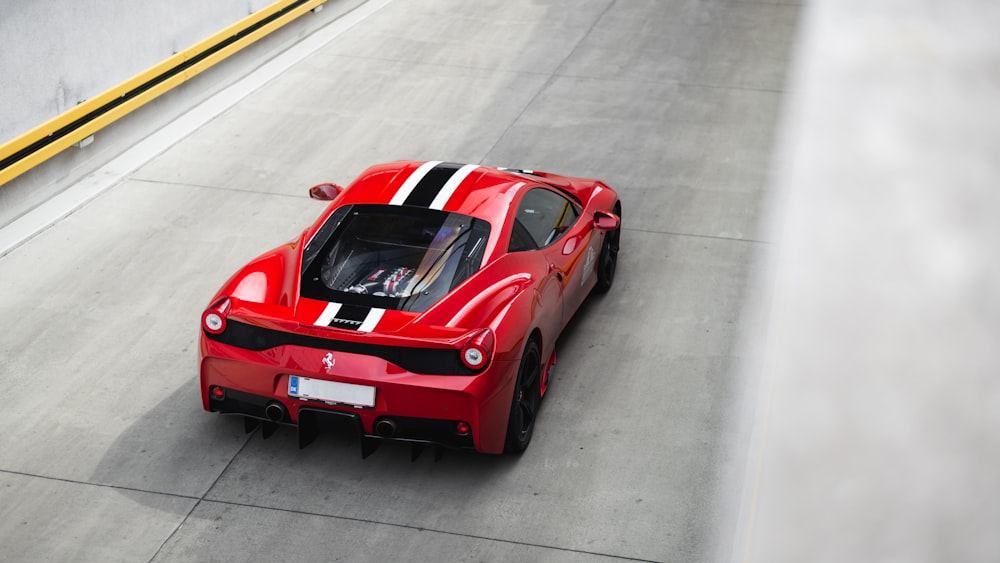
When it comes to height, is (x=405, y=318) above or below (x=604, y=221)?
above

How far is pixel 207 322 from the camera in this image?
203 inches

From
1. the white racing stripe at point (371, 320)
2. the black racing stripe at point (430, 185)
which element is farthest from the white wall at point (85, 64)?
the white racing stripe at point (371, 320)

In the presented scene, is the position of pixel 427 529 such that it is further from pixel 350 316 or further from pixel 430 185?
pixel 430 185

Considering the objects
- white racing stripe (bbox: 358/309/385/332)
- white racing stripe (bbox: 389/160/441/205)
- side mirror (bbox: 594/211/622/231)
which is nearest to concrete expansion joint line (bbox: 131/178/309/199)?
white racing stripe (bbox: 389/160/441/205)

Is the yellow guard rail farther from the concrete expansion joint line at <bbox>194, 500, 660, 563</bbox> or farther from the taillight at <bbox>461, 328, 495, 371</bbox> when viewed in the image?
the taillight at <bbox>461, 328, 495, 371</bbox>

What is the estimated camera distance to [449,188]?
5.97 metres

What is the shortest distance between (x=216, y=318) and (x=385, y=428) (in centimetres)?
99

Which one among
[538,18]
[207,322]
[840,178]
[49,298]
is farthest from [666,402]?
[538,18]

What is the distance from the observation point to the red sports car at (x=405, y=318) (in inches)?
194

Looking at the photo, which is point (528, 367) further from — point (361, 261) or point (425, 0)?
point (425, 0)

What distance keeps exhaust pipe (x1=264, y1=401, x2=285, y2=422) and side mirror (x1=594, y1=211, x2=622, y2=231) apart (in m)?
2.44

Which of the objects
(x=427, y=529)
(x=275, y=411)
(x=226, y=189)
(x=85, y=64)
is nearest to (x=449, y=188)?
(x=275, y=411)

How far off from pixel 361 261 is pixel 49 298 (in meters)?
2.66

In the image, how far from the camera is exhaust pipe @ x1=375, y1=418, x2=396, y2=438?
5.00 metres
